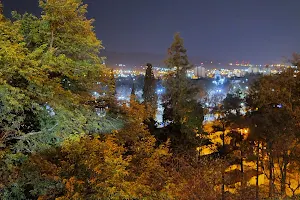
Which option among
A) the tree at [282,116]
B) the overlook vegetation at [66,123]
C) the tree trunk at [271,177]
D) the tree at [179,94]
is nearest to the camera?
the overlook vegetation at [66,123]

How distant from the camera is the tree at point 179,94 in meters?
20.8

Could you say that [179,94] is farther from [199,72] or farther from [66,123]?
[199,72]

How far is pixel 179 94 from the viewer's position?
73.2 feet

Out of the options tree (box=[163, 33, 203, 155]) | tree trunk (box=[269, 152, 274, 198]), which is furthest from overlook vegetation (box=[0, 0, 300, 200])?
tree (box=[163, 33, 203, 155])

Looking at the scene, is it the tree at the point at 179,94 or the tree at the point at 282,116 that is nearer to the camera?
the tree at the point at 282,116

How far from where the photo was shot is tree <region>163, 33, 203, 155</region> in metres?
20.8

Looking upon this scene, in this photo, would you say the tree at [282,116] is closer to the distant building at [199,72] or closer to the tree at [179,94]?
the tree at [179,94]

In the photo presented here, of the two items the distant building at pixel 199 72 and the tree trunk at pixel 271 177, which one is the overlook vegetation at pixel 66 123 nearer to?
the tree trunk at pixel 271 177

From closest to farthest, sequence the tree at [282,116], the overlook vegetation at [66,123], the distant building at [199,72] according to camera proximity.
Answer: the overlook vegetation at [66,123] < the tree at [282,116] < the distant building at [199,72]

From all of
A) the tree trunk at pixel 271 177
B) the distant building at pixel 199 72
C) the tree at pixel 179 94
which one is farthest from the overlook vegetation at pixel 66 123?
the distant building at pixel 199 72

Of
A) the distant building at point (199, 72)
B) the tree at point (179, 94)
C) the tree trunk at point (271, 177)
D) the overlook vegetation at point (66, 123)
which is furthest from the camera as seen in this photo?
the distant building at point (199, 72)

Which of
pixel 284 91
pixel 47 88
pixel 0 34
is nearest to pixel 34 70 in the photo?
pixel 47 88

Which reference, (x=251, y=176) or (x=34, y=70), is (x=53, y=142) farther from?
(x=251, y=176)

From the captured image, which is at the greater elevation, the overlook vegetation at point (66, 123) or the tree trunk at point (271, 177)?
the overlook vegetation at point (66, 123)
